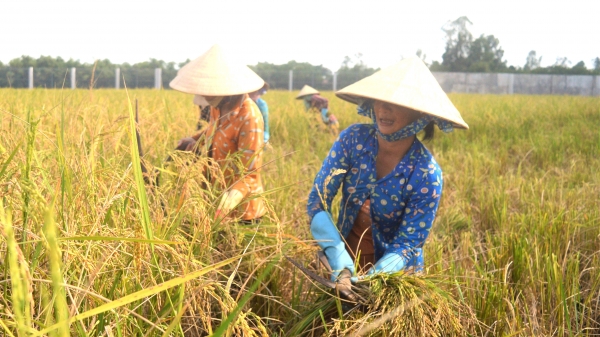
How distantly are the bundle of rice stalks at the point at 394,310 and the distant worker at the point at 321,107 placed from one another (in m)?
5.21

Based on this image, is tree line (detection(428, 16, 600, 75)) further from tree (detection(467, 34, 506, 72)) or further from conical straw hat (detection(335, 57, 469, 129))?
conical straw hat (detection(335, 57, 469, 129))

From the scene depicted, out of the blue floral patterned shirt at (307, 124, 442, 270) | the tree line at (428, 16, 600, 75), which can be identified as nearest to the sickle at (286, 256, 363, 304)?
the blue floral patterned shirt at (307, 124, 442, 270)

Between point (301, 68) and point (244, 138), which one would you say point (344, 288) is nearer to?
point (244, 138)

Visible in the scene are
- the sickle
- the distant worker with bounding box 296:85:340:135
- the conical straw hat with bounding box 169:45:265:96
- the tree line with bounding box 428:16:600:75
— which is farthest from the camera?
the tree line with bounding box 428:16:600:75

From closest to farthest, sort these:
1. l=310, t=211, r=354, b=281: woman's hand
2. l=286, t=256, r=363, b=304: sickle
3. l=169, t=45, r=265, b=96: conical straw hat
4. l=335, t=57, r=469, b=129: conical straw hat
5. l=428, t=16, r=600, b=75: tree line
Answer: l=286, t=256, r=363, b=304: sickle
l=310, t=211, r=354, b=281: woman's hand
l=335, t=57, r=469, b=129: conical straw hat
l=169, t=45, r=265, b=96: conical straw hat
l=428, t=16, r=600, b=75: tree line

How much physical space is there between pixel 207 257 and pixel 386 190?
0.75m

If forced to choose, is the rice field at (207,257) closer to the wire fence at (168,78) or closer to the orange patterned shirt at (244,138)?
the orange patterned shirt at (244,138)

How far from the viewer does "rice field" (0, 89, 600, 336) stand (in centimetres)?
100

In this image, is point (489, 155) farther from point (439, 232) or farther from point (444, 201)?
point (439, 232)

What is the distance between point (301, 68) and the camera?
1230 inches

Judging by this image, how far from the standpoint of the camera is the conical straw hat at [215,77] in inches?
97.3

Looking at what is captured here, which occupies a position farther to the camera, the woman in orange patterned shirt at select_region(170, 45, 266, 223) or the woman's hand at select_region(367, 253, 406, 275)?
the woman in orange patterned shirt at select_region(170, 45, 266, 223)

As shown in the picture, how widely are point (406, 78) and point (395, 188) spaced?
393 mm

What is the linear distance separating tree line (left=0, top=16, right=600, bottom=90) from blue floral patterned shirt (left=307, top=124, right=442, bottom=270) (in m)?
5.86
